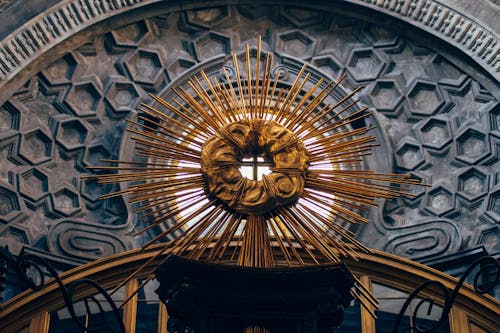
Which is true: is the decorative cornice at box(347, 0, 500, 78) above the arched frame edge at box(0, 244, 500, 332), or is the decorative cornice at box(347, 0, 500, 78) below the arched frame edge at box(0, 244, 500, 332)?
above

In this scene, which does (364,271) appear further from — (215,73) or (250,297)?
(250,297)

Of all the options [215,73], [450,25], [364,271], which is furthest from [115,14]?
[364,271]

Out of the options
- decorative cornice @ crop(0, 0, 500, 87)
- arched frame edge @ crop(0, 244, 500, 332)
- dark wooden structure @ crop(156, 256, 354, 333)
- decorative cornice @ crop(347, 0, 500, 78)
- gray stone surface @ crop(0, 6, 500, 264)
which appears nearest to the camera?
dark wooden structure @ crop(156, 256, 354, 333)

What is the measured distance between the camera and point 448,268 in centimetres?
1226

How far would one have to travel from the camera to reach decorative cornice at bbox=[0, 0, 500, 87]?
12758mm

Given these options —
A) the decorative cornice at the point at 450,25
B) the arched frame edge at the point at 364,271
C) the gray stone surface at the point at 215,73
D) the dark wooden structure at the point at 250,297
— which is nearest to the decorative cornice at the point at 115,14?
the decorative cornice at the point at 450,25

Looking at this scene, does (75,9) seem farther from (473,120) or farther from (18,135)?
(473,120)

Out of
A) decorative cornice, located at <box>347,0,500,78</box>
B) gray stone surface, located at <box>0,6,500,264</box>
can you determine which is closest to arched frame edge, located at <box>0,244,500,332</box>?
gray stone surface, located at <box>0,6,500,264</box>

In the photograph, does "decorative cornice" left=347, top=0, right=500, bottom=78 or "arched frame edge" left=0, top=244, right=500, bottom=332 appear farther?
"decorative cornice" left=347, top=0, right=500, bottom=78

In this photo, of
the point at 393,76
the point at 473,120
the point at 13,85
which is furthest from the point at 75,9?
the point at 473,120

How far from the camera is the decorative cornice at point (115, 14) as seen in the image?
12.8 metres

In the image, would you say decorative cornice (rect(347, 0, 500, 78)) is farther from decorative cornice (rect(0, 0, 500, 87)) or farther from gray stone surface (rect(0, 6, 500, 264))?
gray stone surface (rect(0, 6, 500, 264))

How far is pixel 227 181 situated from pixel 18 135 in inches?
183

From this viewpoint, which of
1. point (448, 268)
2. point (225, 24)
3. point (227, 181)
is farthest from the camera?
point (225, 24)
